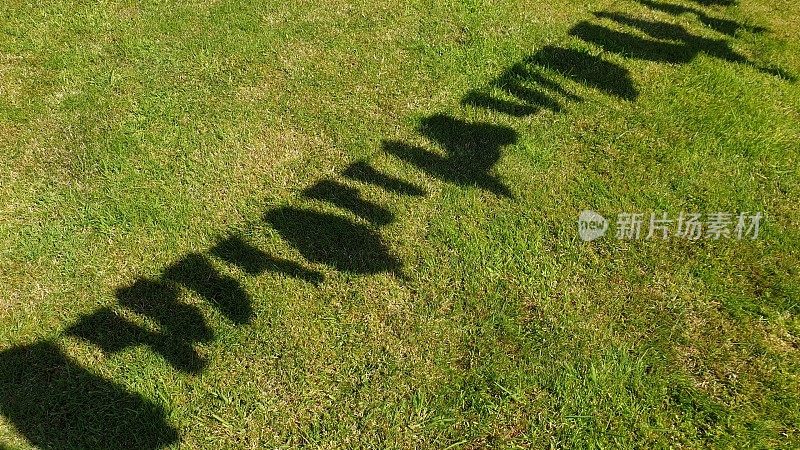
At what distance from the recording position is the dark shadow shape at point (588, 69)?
210 inches

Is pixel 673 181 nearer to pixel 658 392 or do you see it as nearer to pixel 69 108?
pixel 658 392

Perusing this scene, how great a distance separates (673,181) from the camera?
14.8 ft

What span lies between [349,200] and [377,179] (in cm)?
33

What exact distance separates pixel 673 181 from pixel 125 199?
450 cm

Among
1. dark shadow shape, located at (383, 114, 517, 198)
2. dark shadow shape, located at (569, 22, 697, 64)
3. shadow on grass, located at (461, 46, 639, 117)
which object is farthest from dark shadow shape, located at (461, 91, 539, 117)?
dark shadow shape, located at (569, 22, 697, 64)

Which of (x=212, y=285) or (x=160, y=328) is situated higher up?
(x=212, y=285)

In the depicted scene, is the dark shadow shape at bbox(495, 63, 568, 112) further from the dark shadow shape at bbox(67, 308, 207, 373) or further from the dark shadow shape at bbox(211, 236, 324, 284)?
the dark shadow shape at bbox(67, 308, 207, 373)

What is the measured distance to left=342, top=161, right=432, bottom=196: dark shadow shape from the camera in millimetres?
4547

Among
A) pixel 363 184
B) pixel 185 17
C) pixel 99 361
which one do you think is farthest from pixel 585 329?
pixel 185 17

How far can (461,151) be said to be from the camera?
15.9ft

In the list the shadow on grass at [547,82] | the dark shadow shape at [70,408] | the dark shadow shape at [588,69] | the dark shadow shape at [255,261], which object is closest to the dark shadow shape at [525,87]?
the shadow on grass at [547,82]

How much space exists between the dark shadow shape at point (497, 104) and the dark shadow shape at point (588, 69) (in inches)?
27.2

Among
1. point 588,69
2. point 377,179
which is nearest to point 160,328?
point 377,179

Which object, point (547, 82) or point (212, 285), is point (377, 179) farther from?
point (547, 82)
